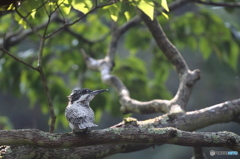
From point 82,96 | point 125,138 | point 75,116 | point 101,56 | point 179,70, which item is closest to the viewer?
point 125,138

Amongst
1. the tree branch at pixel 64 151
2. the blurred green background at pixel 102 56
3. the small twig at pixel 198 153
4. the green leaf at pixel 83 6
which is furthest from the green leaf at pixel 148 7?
the blurred green background at pixel 102 56

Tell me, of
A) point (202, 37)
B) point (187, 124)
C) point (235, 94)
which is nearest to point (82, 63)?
point (202, 37)

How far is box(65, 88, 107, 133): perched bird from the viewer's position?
101 inches

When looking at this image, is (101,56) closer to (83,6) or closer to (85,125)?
(83,6)

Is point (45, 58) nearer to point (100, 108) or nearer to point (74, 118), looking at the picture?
point (100, 108)

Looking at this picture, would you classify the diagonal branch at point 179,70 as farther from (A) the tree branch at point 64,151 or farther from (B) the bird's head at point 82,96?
(B) the bird's head at point 82,96

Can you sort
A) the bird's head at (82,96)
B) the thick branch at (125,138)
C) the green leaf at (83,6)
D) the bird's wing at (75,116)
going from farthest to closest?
the bird's head at (82,96), the green leaf at (83,6), the bird's wing at (75,116), the thick branch at (125,138)

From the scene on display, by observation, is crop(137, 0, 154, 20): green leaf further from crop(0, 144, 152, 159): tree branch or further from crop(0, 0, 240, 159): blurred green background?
crop(0, 0, 240, 159): blurred green background

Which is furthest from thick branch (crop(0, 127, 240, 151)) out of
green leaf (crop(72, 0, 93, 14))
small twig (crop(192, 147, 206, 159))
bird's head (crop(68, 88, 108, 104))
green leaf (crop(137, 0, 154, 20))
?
small twig (crop(192, 147, 206, 159))

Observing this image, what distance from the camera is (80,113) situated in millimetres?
2705

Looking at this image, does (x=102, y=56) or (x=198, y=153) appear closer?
(x=198, y=153)

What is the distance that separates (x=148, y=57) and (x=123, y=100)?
32.6 ft

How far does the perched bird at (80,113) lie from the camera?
2.56m

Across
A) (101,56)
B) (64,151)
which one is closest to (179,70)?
(64,151)
